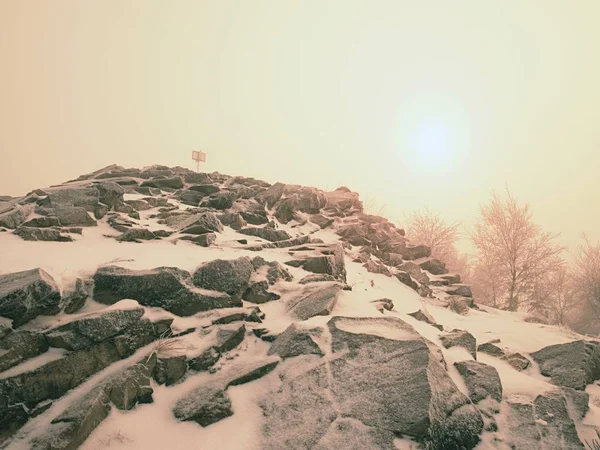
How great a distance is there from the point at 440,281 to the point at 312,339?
10.7 metres

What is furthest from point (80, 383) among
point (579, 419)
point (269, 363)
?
point (579, 419)

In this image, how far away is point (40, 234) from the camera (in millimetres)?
6371

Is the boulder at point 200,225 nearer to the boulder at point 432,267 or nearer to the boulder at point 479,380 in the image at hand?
the boulder at point 479,380

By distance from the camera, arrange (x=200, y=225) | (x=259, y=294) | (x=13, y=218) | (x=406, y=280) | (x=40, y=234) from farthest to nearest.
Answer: (x=406, y=280), (x=200, y=225), (x=13, y=218), (x=40, y=234), (x=259, y=294)

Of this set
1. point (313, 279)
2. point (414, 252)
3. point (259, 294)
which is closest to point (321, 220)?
point (414, 252)

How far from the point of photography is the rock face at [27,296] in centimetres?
341

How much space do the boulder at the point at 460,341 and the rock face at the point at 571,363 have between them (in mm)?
1628

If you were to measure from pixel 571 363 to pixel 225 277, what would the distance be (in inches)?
229

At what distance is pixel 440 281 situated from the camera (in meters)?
13.3

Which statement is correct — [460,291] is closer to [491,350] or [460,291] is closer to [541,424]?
[491,350]

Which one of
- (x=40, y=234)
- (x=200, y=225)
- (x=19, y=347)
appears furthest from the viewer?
(x=200, y=225)

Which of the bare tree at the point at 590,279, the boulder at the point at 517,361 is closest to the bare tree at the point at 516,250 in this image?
the bare tree at the point at 590,279

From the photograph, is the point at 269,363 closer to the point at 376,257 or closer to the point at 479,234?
the point at 376,257

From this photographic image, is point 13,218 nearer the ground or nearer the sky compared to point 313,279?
nearer the sky
